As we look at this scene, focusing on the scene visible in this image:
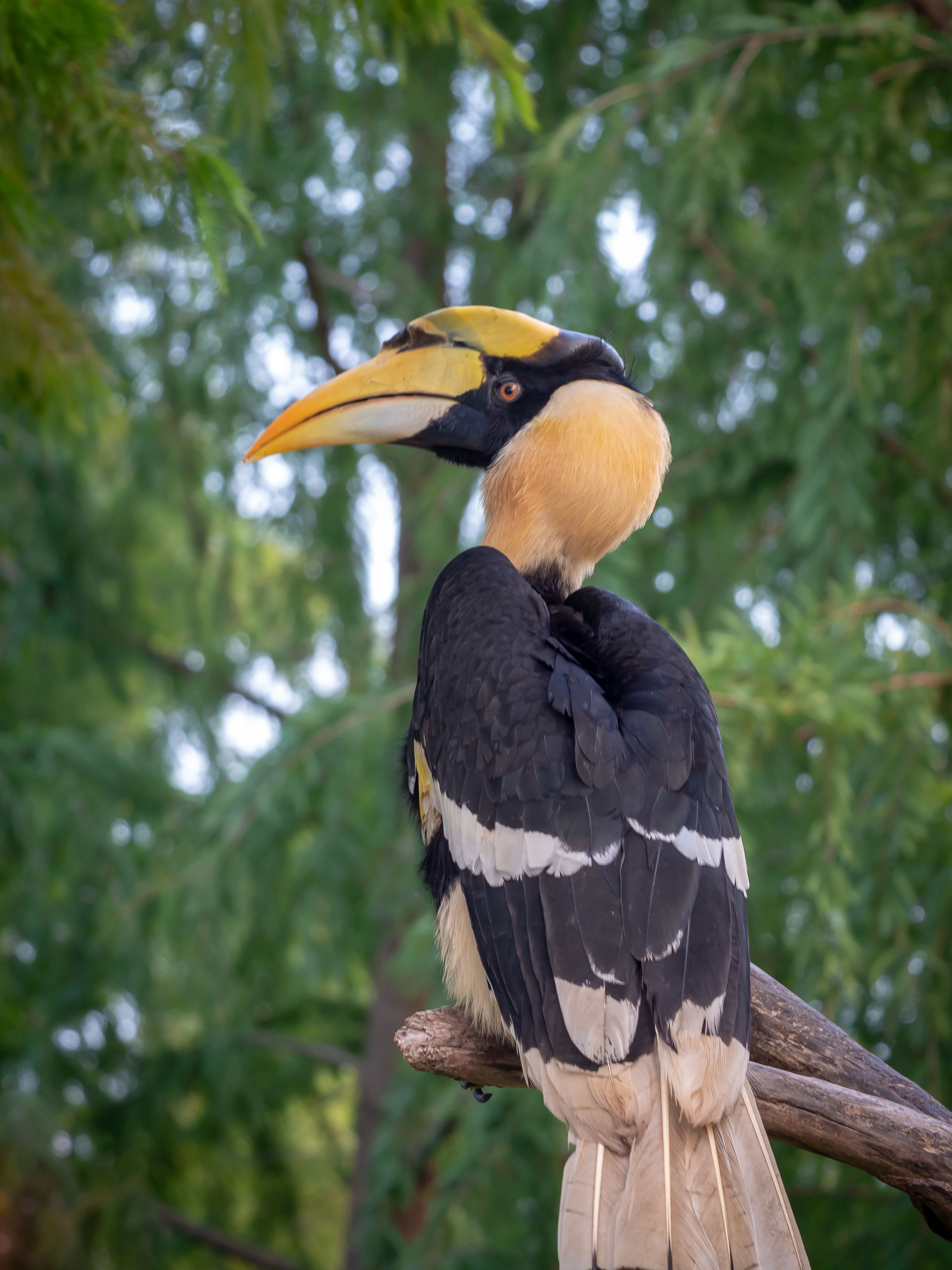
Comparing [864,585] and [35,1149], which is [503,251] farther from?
[35,1149]

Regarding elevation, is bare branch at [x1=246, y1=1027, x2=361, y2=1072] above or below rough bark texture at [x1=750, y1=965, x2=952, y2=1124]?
below

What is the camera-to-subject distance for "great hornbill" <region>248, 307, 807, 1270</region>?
66.4 inches

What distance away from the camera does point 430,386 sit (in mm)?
2410

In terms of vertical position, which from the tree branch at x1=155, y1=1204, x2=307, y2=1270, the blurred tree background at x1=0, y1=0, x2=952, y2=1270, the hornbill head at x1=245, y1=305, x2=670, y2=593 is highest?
the hornbill head at x1=245, y1=305, x2=670, y2=593

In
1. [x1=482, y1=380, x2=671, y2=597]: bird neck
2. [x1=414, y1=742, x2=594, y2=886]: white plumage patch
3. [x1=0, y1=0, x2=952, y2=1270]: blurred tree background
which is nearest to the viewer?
[x1=414, y1=742, x2=594, y2=886]: white plumage patch

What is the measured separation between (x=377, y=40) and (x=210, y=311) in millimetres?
3000

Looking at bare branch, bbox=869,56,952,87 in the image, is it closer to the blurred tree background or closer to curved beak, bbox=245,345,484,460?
the blurred tree background

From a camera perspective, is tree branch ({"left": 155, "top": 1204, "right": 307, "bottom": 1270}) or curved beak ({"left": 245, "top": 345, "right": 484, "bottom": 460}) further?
tree branch ({"left": 155, "top": 1204, "right": 307, "bottom": 1270})

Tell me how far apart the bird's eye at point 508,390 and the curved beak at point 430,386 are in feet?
0.11

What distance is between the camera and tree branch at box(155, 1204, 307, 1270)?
5.29 metres

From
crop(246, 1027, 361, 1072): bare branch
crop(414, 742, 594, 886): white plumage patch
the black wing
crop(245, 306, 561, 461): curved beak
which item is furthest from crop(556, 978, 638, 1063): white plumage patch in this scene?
crop(246, 1027, 361, 1072): bare branch

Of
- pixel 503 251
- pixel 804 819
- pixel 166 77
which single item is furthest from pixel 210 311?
pixel 804 819

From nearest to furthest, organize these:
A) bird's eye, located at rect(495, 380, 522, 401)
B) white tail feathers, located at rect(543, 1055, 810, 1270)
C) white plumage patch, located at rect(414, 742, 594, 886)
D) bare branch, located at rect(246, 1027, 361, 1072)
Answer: white tail feathers, located at rect(543, 1055, 810, 1270), white plumage patch, located at rect(414, 742, 594, 886), bird's eye, located at rect(495, 380, 522, 401), bare branch, located at rect(246, 1027, 361, 1072)

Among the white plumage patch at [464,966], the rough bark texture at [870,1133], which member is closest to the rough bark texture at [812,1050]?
the rough bark texture at [870,1133]
